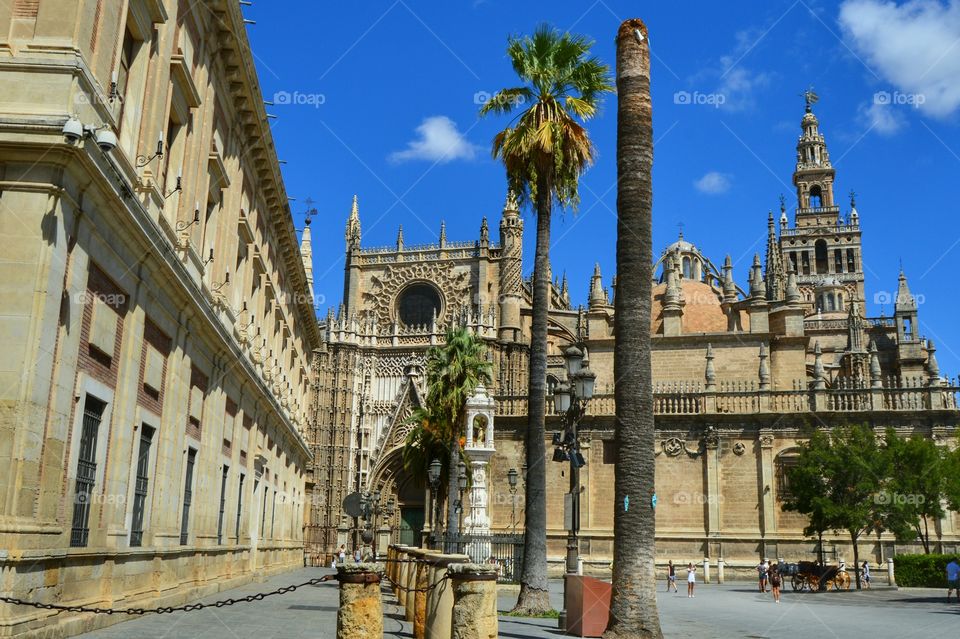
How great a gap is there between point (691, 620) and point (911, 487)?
1858 cm

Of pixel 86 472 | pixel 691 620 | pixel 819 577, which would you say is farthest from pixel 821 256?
pixel 86 472

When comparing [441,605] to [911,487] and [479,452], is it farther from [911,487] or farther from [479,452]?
[911,487]

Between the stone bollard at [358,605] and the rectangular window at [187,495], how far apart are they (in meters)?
9.44

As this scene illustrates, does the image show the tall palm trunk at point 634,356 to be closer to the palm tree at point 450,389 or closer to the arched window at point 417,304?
the palm tree at point 450,389

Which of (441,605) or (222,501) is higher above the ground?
(222,501)

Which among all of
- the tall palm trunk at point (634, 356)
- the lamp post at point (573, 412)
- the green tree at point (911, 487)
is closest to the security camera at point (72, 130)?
the tall palm trunk at point (634, 356)

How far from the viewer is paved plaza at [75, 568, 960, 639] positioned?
484 inches

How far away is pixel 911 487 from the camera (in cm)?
3228

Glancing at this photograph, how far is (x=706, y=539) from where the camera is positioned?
3878cm

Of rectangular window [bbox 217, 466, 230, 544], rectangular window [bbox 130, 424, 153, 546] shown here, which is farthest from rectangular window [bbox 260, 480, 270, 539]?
rectangular window [bbox 130, 424, 153, 546]

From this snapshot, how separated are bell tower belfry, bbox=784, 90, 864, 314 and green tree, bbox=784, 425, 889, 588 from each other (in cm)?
5771

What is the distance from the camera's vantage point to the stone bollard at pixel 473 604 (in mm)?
8328

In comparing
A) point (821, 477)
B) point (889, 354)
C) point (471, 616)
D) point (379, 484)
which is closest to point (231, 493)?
point (471, 616)

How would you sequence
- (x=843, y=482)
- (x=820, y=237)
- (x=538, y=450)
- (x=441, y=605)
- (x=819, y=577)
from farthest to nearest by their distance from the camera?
(x=820, y=237) < (x=843, y=482) < (x=819, y=577) < (x=538, y=450) < (x=441, y=605)
